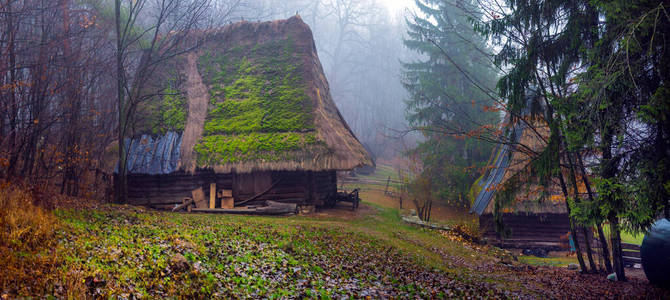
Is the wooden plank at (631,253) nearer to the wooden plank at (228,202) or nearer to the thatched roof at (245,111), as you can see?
the thatched roof at (245,111)

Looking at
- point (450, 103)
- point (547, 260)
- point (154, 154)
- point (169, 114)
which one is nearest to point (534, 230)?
point (547, 260)

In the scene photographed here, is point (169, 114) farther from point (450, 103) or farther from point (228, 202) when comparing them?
point (450, 103)

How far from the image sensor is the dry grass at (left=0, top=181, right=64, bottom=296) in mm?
3930

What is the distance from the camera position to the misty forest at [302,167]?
5496 mm

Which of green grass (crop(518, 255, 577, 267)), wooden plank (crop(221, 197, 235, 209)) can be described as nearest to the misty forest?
wooden plank (crop(221, 197, 235, 209))

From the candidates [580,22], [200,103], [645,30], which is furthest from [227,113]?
[645,30]

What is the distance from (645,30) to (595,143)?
2.06 m

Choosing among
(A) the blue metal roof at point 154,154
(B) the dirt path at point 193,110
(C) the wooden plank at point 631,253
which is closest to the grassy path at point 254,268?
(B) the dirt path at point 193,110

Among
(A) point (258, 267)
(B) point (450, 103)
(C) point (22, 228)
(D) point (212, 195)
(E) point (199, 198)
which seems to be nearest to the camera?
(C) point (22, 228)

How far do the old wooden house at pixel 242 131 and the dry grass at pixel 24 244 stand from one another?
8626 mm

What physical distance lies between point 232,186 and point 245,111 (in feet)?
11.1

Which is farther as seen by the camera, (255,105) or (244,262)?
(255,105)

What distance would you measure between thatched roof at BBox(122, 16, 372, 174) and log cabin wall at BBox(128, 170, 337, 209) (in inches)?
36.8

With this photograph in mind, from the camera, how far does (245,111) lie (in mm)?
16266
